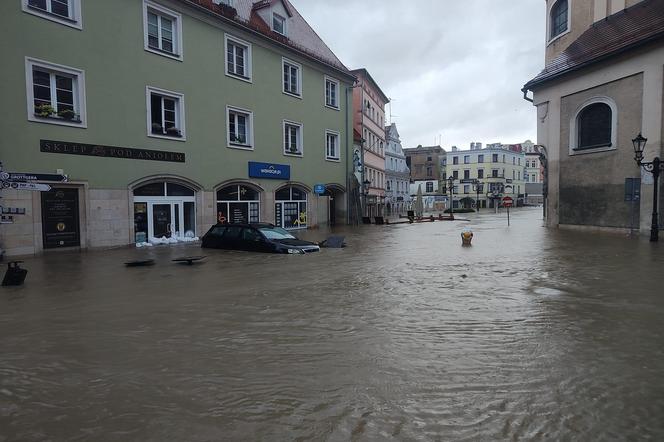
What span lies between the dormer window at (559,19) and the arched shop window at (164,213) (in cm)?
2256

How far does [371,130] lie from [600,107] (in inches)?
983

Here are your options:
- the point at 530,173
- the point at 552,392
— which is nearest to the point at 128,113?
the point at 552,392

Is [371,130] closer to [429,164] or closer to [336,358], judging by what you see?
[336,358]

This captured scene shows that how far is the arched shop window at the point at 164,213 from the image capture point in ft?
59.6

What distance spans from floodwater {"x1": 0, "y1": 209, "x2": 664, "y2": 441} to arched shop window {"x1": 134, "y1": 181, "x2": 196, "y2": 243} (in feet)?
28.3

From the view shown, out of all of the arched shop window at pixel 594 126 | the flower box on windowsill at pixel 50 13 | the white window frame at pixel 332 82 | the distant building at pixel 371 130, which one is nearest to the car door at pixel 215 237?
the flower box on windowsill at pixel 50 13

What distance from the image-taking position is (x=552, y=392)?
13.0ft

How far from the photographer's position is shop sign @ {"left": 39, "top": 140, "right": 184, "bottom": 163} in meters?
15.2

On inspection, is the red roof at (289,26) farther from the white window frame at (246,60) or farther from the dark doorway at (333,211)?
the dark doorway at (333,211)

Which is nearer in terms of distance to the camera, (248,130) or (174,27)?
(174,27)

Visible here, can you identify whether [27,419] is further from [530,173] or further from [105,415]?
[530,173]

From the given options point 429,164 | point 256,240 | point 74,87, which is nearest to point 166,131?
point 74,87

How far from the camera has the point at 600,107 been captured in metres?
21.7

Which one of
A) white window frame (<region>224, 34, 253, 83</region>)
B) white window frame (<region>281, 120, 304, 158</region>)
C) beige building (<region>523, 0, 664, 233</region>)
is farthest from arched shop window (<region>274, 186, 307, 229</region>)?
beige building (<region>523, 0, 664, 233</region>)
